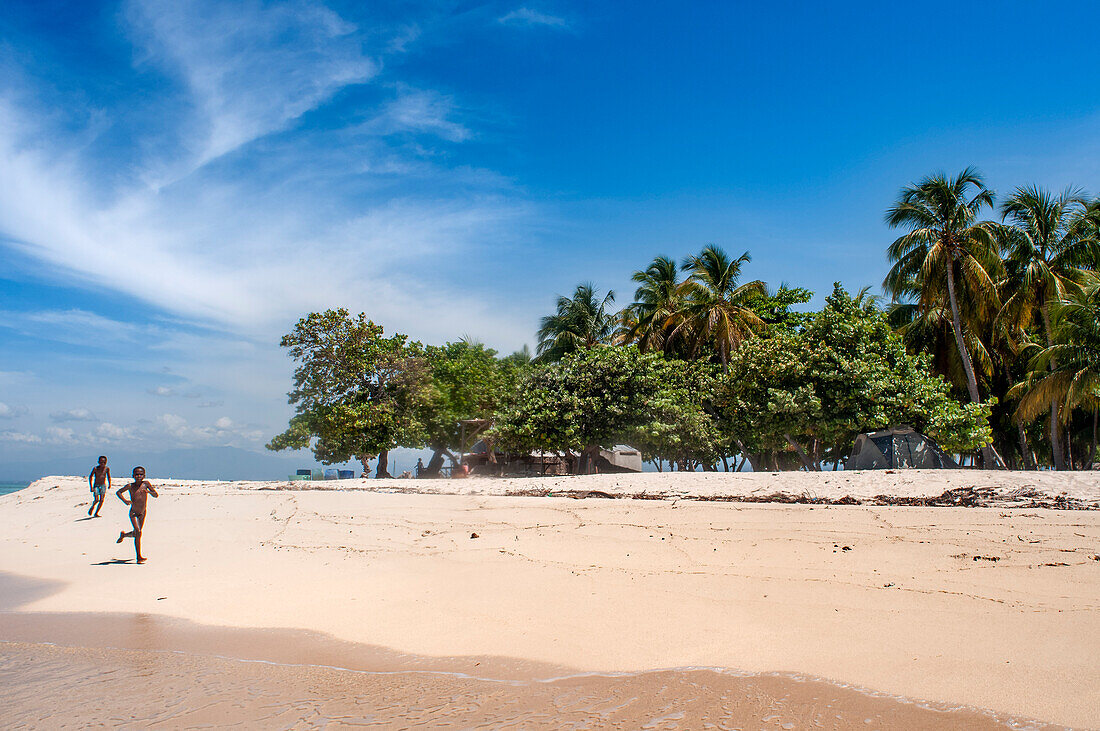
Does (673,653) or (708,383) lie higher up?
(708,383)

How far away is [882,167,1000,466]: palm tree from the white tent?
19.6 ft

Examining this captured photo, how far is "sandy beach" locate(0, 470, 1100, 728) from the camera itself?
4141 millimetres

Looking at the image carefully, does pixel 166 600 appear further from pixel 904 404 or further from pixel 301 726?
pixel 904 404

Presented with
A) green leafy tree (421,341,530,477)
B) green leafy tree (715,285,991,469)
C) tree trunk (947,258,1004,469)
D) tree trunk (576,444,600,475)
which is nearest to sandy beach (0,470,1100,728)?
green leafy tree (715,285,991,469)

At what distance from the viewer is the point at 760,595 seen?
5.66m

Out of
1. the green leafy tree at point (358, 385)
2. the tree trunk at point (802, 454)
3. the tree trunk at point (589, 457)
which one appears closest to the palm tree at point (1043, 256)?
the tree trunk at point (802, 454)

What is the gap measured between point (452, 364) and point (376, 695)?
1101 inches

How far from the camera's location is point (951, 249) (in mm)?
22172

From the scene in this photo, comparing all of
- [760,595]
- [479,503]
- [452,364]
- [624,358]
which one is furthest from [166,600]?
[452,364]

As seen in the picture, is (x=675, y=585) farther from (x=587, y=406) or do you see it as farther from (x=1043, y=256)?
(x=1043, y=256)

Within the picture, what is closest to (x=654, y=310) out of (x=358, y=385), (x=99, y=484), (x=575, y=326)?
(x=575, y=326)

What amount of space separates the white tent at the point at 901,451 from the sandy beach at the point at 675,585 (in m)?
6.50

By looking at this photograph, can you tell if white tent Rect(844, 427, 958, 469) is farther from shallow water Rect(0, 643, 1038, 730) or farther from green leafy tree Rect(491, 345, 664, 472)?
shallow water Rect(0, 643, 1038, 730)

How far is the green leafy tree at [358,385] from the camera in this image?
84.6 ft
